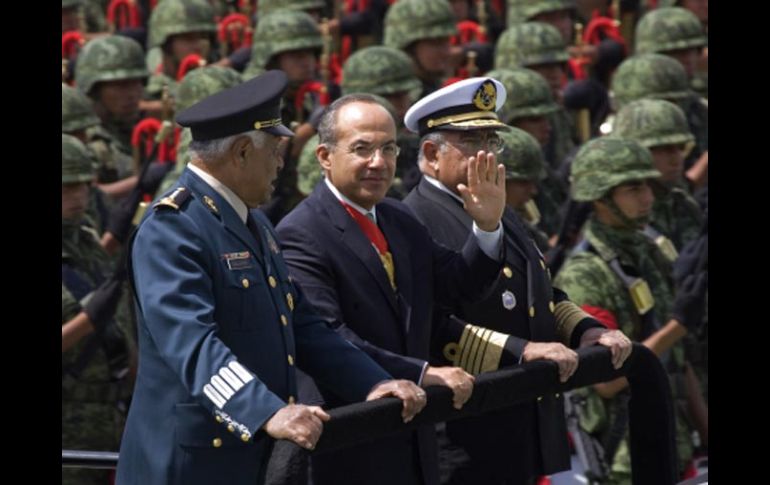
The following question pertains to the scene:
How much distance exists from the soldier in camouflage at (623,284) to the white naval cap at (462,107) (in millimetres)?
2281

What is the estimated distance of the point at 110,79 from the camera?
12.2 metres

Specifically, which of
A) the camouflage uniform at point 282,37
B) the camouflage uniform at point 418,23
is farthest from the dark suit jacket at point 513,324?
the camouflage uniform at point 418,23

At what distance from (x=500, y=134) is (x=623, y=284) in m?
1.77

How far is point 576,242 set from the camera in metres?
9.41

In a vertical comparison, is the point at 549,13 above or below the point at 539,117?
above

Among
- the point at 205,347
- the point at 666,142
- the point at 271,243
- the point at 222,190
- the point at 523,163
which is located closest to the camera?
the point at 205,347

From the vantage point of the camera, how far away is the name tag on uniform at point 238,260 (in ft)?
14.6

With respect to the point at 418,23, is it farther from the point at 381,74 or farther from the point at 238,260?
the point at 238,260

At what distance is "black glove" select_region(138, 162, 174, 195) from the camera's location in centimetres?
1027

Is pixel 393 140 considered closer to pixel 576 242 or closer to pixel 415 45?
pixel 576 242

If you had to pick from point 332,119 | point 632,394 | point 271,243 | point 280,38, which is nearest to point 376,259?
point 332,119

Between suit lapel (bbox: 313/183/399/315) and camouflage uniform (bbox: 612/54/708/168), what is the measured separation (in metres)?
6.90

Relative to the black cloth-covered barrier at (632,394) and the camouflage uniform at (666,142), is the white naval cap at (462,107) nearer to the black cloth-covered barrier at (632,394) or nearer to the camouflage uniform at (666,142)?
the black cloth-covered barrier at (632,394)

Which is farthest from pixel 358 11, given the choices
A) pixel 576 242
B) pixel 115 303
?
pixel 115 303
